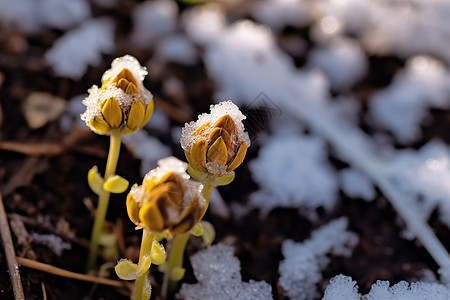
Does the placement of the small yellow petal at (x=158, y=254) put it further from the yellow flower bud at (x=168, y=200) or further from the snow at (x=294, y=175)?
the snow at (x=294, y=175)

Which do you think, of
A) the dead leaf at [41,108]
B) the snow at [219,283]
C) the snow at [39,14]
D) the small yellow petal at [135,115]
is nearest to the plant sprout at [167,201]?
the small yellow petal at [135,115]

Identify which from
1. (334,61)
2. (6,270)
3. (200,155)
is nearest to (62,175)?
(6,270)

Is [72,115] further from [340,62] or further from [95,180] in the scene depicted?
[340,62]

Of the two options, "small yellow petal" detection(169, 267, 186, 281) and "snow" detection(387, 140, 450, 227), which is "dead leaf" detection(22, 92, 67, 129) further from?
"snow" detection(387, 140, 450, 227)

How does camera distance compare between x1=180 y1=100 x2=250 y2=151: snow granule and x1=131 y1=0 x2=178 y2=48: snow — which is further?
x1=131 y1=0 x2=178 y2=48: snow

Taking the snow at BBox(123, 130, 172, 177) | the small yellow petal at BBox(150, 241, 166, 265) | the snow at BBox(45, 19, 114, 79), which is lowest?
the small yellow petal at BBox(150, 241, 166, 265)

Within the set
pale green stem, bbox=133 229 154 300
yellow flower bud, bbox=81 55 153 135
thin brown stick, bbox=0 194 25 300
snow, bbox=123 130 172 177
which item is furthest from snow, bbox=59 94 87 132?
pale green stem, bbox=133 229 154 300
